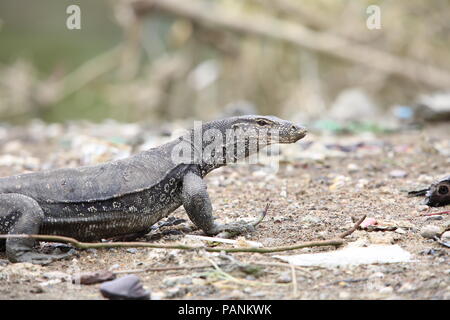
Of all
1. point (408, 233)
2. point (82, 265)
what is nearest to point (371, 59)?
point (408, 233)

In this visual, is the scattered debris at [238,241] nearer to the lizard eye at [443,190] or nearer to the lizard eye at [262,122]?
the lizard eye at [262,122]

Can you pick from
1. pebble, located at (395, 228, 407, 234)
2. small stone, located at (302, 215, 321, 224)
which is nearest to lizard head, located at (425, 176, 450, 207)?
pebble, located at (395, 228, 407, 234)

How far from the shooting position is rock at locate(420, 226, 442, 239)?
3883 millimetres

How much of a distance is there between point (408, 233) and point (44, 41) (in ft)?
62.4

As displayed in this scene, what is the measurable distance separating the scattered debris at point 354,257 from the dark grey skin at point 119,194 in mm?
750

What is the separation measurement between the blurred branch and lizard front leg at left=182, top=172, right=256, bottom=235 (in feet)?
25.3

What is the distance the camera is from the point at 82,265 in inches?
155

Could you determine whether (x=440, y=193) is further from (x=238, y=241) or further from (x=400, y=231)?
(x=238, y=241)

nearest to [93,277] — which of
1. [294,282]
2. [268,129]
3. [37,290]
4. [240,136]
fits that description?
[37,290]

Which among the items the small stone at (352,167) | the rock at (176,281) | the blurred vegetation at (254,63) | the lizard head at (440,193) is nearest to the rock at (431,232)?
the lizard head at (440,193)

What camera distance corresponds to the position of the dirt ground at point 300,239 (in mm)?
3293

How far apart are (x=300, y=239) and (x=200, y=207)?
68cm

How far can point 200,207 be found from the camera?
421cm

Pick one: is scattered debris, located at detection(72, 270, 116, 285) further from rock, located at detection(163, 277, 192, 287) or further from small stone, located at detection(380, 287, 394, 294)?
small stone, located at detection(380, 287, 394, 294)
